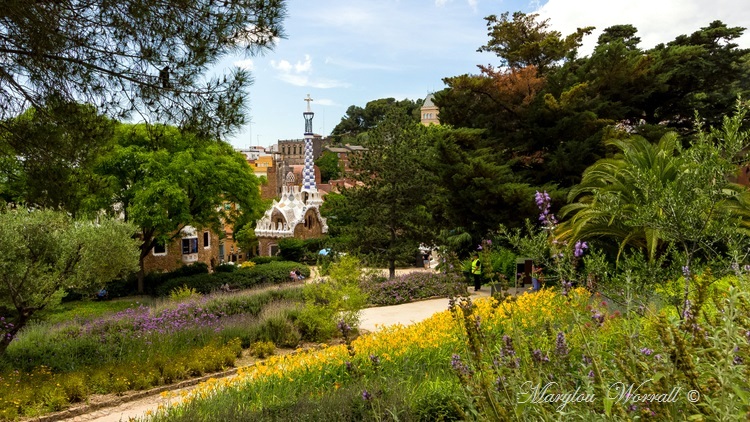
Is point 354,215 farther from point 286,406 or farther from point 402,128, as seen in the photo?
point 286,406

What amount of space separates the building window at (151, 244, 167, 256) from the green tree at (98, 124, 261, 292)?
3358mm

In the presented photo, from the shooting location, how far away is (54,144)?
7629 mm

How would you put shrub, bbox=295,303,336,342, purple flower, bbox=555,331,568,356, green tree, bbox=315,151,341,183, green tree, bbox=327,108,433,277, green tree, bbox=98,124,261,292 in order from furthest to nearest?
1. green tree, bbox=315,151,341,183
2. green tree, bbox=98,124,261,292
3. green tree, bbox=327,108,433,277
4. shrub, bbox=295,303,336,342
5. purple flower, bbox=555,331,568,356

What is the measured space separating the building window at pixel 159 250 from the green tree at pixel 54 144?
75.9 ft

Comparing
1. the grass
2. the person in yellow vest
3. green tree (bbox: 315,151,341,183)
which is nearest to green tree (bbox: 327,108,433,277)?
the person in yellow vest

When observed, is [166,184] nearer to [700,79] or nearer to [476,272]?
[476,272]

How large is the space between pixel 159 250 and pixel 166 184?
8318 millimetres

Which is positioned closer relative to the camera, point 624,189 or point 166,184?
point 624,189

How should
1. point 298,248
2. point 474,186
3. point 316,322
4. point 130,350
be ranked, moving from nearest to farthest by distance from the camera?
point 130,350
point 316,322
point 474,186
point 298,248

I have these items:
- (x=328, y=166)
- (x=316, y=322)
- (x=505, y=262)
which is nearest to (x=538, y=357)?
(x=316, y=322)

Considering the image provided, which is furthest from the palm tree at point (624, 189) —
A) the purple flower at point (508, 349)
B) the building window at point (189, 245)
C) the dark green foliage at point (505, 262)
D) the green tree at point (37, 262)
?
the building window at point (189, 245)

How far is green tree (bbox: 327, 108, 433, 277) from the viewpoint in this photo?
2006 centimetres

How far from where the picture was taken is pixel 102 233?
1591 centimetres

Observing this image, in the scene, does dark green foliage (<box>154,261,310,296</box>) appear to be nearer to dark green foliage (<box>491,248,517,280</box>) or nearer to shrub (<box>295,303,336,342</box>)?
dark green foliage (<box>491,248,517,280</box>)
